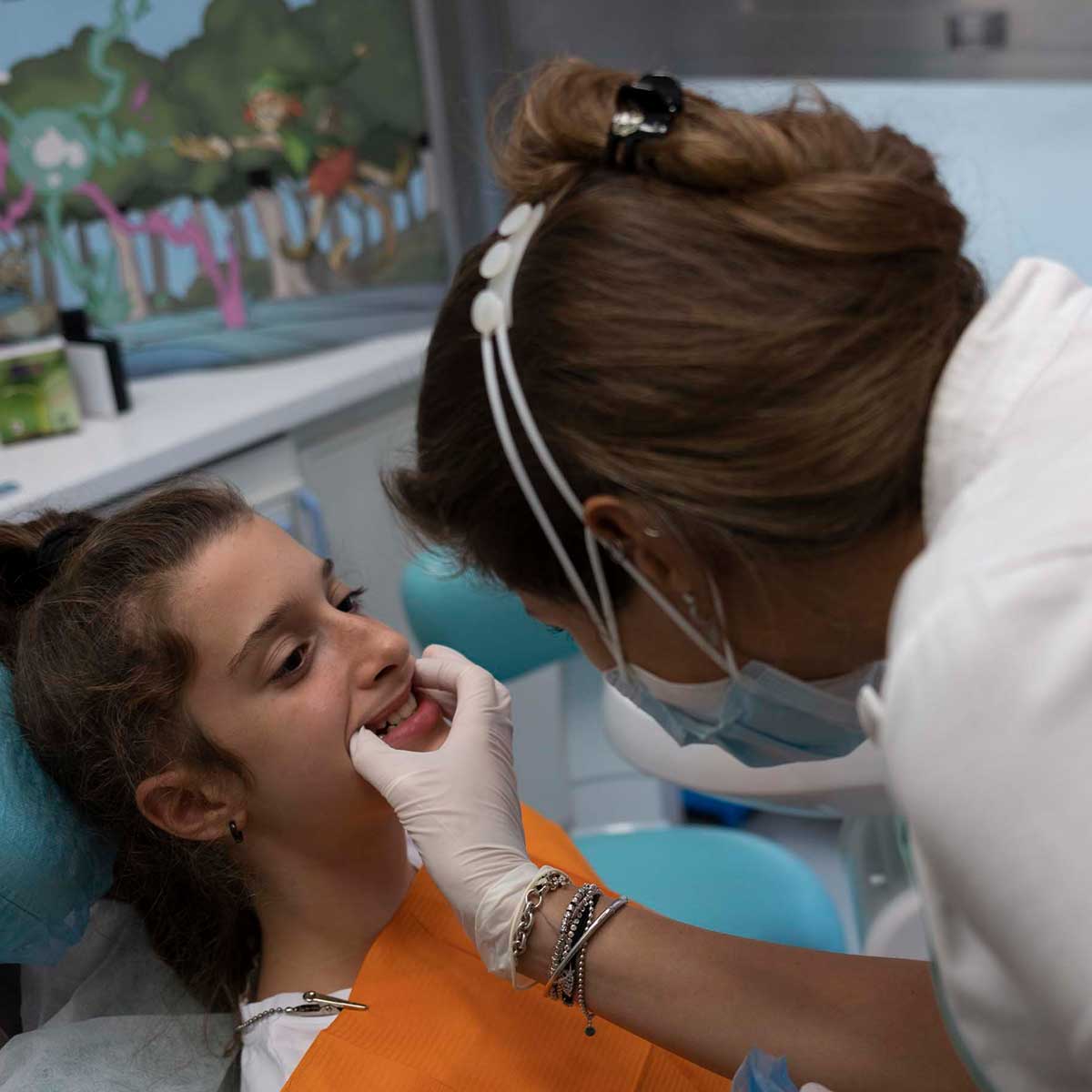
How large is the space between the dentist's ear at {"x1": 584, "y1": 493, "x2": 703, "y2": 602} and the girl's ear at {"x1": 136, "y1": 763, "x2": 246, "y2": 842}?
1.61ft

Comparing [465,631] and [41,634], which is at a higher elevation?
[41,634]

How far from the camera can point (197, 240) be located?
239 centimetres

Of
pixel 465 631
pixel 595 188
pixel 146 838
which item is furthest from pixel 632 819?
pixel 595 188

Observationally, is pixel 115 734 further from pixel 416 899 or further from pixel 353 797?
pixel 416 899

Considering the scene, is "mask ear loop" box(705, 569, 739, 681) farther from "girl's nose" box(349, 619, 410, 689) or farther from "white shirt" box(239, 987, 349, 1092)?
"white shirt" box(239, 987, 349, 1092)

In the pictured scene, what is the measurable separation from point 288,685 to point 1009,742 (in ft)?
2.23

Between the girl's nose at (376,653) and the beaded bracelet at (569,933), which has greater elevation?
the girl's nose at (376,653)

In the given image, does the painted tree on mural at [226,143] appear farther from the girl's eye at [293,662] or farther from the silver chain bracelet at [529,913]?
the silver chain bracelet at [529,913]

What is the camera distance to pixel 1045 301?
765 mm

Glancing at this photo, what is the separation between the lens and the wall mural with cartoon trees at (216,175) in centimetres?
216

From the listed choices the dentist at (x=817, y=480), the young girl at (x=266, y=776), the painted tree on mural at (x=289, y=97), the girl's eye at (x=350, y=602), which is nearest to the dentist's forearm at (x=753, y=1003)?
the dentist at (x=817, y=480)

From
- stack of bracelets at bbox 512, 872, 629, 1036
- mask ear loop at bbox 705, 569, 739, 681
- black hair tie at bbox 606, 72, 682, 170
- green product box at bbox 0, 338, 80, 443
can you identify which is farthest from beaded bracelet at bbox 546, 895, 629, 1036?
green product box at bbox 0, 338, 80, 443

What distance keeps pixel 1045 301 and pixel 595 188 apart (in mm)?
282

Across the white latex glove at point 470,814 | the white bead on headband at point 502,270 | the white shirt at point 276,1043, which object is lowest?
the white shirt at point 276,1043
